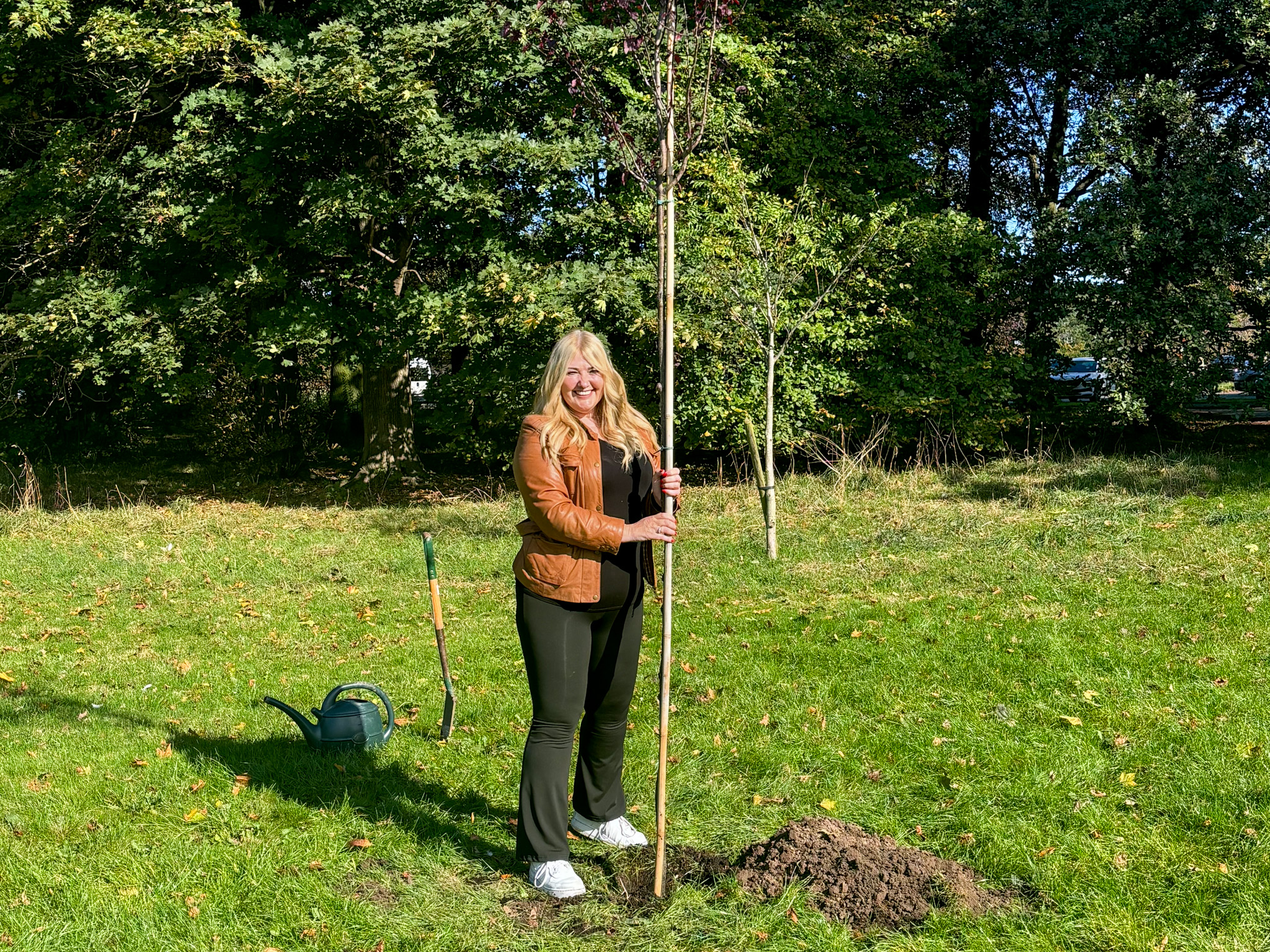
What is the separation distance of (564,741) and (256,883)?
138 centimetres

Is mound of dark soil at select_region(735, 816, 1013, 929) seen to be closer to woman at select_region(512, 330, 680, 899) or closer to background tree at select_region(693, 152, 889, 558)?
woman at select_region(512, 330, 680, 899)

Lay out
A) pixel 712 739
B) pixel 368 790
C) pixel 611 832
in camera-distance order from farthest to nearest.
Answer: pixel 712 739 < pixel 368 790 < pixel 611 832

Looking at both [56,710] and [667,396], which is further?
[56,710]

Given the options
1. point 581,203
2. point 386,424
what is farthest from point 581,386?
point 386,424

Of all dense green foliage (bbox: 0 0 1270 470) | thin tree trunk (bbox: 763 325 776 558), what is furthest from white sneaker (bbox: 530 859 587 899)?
dense green foliage (bbox: 0 0 1270 470)

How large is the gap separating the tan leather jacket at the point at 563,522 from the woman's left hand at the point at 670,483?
0.11m

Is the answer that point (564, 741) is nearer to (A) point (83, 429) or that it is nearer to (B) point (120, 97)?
(B) point (120, 97)

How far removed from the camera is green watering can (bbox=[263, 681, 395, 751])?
18.7ft

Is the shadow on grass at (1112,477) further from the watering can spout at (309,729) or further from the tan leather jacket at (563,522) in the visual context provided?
the tan leather jacket at (563,522)

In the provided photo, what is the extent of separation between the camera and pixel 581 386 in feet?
13.3

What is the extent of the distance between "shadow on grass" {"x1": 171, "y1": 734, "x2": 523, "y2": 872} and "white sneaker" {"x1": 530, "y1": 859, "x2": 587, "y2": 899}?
341 mm

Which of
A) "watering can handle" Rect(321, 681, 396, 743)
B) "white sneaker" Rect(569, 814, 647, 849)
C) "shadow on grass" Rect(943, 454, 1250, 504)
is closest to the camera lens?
"white sneaker" Rect(569, 814, 647, 849)

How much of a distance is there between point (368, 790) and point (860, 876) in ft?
8.02

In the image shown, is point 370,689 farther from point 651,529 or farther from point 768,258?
point 768,258
